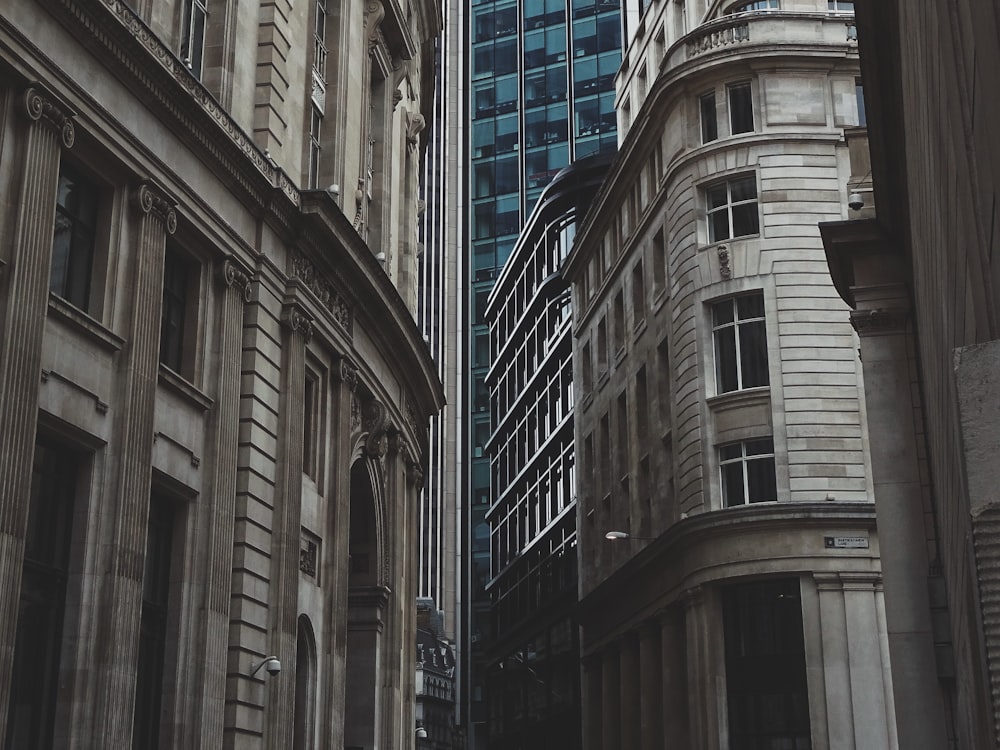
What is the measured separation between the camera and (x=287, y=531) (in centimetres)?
3109

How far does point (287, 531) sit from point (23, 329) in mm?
10932

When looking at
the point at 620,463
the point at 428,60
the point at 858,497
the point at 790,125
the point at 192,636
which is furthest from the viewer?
the point at 620,463

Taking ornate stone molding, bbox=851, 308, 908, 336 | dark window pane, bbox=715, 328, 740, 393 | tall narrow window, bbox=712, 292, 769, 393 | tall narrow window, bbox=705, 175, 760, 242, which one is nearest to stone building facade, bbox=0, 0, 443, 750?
dark window pane, bbox=715, 328, 740, 393

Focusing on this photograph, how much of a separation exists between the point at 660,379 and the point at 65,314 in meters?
33.0

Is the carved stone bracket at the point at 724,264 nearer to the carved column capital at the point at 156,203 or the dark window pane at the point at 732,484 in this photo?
the dark window pane at the point at 732,484

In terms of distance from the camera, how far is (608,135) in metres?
112

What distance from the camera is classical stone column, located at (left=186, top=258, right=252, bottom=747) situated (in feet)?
88.9

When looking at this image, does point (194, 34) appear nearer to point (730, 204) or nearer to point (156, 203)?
point (156, 203)

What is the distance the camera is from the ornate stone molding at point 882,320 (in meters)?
26.8

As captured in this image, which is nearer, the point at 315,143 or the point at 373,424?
the point at 315,143

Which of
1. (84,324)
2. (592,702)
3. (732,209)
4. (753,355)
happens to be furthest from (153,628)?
(592,702)

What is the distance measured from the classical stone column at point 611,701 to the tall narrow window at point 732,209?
19.0 meters

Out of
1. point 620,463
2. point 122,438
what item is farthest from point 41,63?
point 620,463

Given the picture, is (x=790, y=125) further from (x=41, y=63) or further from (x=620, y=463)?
(x=41, y=63)
